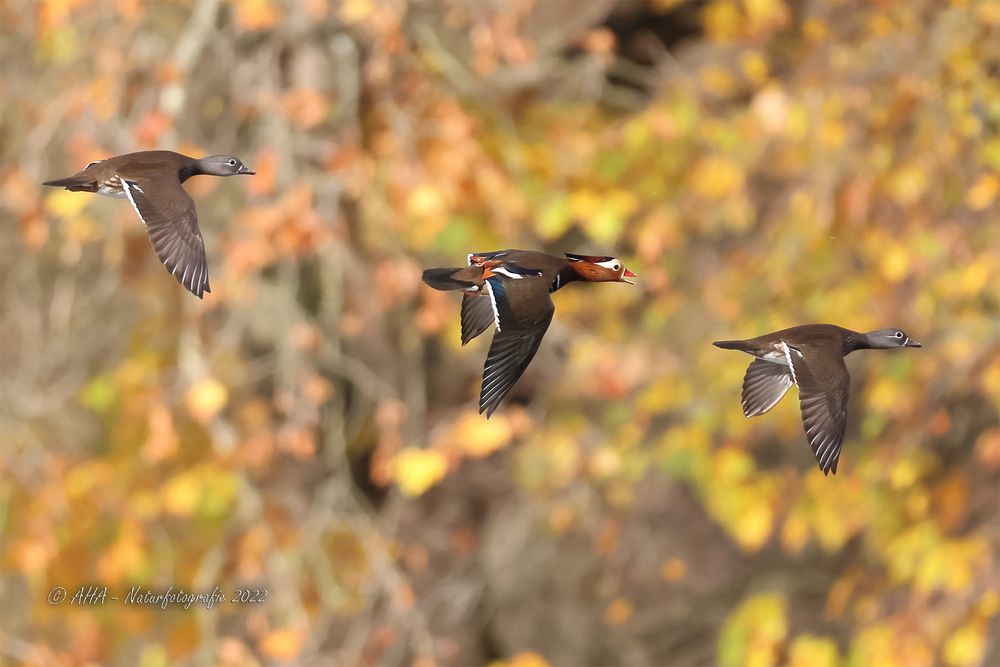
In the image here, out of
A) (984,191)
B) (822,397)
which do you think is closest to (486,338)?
(984,191)

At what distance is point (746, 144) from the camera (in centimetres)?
669

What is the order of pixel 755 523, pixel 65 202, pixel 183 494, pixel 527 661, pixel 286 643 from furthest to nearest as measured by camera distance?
pixel 527 661 → pixel 183 494 → pixel 755 523 → pixel 286 643 → pixel 65 202

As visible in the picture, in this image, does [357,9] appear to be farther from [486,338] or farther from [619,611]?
[619,611]

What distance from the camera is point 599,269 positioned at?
1499 millimetres

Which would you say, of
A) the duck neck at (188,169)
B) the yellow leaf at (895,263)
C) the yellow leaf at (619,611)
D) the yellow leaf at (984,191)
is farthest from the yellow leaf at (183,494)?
the duck neck at (188,169)

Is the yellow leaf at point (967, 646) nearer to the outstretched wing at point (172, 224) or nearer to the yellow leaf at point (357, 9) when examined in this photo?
the yellow leaf at point (357, 9)

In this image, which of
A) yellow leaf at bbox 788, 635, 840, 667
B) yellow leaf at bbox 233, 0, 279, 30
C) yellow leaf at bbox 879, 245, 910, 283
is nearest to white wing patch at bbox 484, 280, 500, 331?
yellow leaf at bbox 233, 0, 279, 30

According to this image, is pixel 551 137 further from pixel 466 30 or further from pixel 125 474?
pixel 125 474

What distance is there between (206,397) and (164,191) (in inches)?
183

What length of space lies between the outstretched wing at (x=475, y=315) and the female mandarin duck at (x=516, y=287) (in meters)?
0.04

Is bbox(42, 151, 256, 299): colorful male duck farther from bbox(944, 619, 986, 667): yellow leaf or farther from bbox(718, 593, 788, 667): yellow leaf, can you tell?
bbox(718, 593, 788, 667): yellow leaf

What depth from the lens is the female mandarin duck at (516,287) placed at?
146 centimetres

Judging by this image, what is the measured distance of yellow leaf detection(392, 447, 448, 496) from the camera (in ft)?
20.7

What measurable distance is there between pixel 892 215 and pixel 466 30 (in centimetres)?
232
